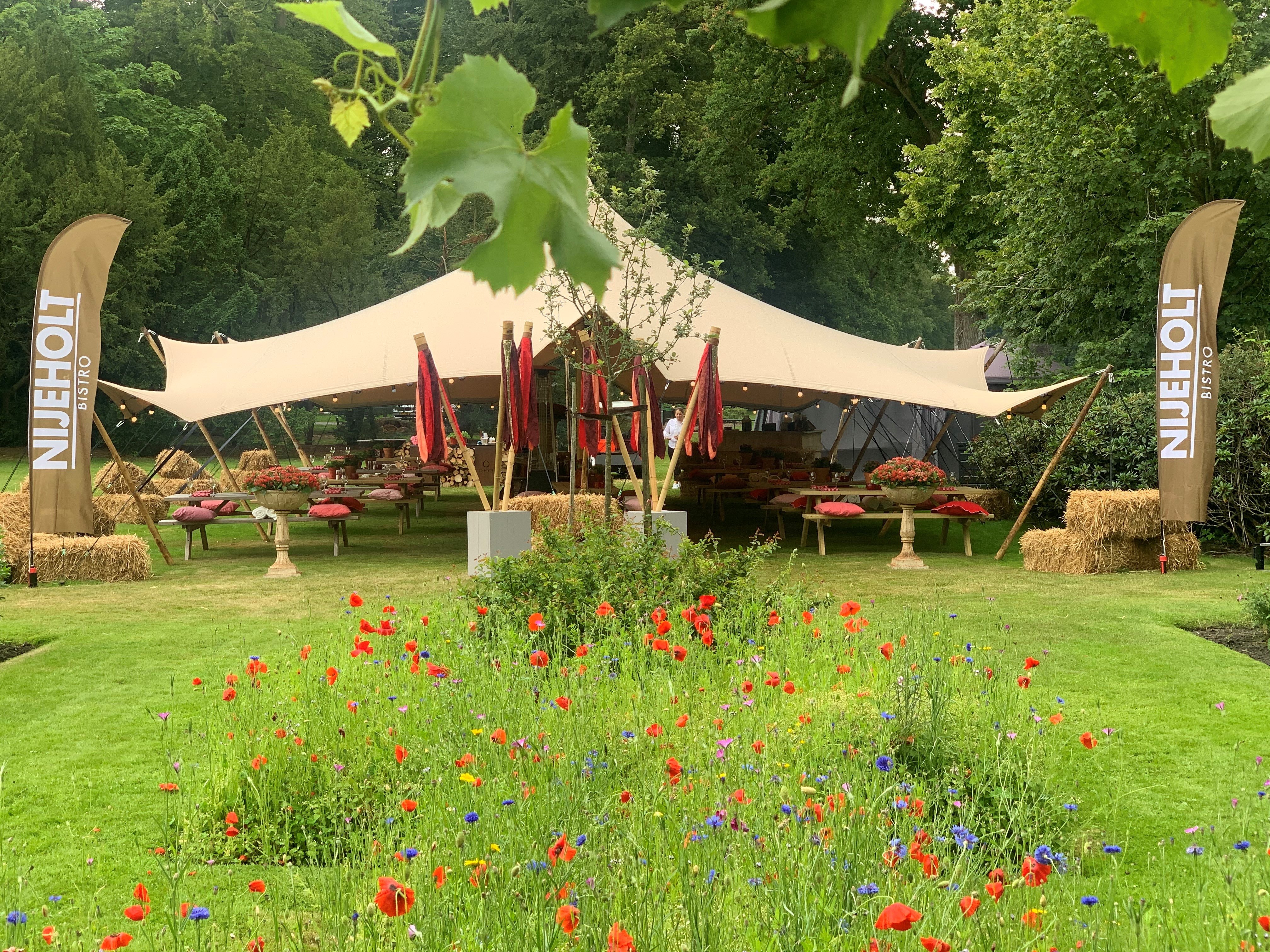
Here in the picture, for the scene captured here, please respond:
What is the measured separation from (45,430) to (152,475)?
4.80 meters

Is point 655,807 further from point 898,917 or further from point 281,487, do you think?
point 281,487

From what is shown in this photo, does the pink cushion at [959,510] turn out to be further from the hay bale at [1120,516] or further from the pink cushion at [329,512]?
the pink cushion at [329,512]

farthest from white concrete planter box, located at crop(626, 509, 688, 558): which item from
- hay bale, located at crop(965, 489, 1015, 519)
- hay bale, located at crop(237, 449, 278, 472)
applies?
hay bale, located at crop(237, 449, 278, 472)

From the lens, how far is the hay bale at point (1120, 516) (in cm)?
1102

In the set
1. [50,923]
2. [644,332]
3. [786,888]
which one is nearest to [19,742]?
[50,923]

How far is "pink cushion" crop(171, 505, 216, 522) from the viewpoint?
12414 millimetres

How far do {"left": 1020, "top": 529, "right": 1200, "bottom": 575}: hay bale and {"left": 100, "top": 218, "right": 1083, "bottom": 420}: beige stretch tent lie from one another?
5.60ft

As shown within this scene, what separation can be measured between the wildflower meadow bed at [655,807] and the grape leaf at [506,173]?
126 centimetres

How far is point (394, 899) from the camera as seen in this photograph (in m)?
1.81

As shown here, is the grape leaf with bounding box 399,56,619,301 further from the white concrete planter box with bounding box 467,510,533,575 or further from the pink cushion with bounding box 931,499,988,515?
the pink cushion with bounding box 931,499,988,515

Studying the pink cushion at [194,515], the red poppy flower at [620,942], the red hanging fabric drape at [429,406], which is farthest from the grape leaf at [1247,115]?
the pink cushion at [194,515]

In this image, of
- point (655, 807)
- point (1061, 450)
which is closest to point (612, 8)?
point (655, 807)

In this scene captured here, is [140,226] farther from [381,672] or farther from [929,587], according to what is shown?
[381,672]

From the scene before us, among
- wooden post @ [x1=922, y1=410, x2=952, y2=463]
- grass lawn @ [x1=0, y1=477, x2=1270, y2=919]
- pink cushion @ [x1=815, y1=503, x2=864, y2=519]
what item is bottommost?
grass lawn @ [x1=0, y1=477, x2=1270, y2=919]
